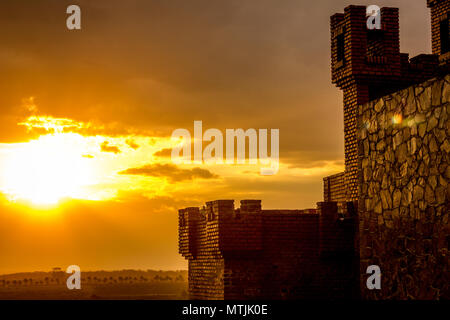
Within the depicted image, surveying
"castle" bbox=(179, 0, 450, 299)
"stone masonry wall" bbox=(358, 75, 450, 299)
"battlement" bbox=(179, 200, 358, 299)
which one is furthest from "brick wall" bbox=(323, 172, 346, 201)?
"stone masonry wall" bbox=(358, 75, 450, 299)

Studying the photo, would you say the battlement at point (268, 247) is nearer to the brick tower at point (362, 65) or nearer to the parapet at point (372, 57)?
the brick tower at point (362, 65)

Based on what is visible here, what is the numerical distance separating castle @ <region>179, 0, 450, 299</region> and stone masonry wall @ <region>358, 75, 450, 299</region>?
0.06ft

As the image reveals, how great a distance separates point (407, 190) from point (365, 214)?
165 centimetres

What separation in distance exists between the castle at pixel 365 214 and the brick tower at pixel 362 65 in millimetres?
31

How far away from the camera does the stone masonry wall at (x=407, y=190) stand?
1188cm

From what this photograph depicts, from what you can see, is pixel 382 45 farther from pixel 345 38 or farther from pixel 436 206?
pixel 436 206

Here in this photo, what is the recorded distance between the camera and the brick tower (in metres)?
21.5

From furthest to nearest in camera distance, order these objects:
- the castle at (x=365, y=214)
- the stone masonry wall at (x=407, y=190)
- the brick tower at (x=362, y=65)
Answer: the brick tower at (x=362, y=65) → the castle at (x=365, y=214) → the stone masonry wall at (x=407, y=190)

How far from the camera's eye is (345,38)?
862 inches

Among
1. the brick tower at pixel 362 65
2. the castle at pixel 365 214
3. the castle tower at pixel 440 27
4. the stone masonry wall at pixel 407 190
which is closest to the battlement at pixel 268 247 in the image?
the castle at pixel 365 214

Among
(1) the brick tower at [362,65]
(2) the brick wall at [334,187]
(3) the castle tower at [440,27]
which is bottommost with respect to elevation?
(2) the brick wall at [334,187]

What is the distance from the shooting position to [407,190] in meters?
12.9

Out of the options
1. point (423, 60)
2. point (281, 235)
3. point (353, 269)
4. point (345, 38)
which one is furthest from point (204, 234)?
point (423, 60)
